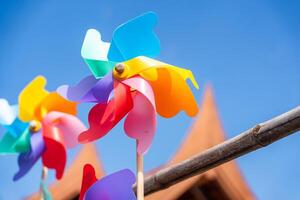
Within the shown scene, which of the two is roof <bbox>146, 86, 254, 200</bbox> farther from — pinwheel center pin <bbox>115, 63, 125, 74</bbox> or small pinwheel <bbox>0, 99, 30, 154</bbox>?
pinwheel center pin <bbox>115, 63, 125, 74</bbox>

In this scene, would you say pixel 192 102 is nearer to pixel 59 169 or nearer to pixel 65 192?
pixel 59 169

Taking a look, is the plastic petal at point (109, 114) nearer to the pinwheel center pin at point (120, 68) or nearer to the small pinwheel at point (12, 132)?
the pinwheel center pin at point (120, 68)

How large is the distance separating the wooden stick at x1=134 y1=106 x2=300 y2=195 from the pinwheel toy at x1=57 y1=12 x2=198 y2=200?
19 centimetres

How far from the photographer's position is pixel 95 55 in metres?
2.59

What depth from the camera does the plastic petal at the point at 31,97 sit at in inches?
140

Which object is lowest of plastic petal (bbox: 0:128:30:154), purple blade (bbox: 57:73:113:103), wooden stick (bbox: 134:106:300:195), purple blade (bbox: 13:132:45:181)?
wooden stick (bbox: 134:106:300:195)

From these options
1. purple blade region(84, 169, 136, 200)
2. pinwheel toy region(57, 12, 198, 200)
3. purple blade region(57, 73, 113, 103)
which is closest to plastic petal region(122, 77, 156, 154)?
pinwheel toy region(57, 12, 198, 200)

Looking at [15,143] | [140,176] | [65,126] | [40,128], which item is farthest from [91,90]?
[15,143]

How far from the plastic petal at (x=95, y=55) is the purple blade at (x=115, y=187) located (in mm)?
639

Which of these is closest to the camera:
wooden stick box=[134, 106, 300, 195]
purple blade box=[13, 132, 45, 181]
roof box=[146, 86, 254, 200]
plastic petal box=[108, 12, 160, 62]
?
wooden stick box=[134, 106, 300, 195]

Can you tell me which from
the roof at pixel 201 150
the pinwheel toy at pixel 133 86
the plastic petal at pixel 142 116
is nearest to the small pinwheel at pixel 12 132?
the pinwheel toy at pixel 133 86

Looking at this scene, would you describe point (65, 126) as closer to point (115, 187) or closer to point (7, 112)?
point (7, 112)

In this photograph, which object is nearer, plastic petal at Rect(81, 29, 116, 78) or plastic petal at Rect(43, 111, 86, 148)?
plastic petal at Rect(81, 29, 116, 78)

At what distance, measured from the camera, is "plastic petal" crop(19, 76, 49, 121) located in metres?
3.55
